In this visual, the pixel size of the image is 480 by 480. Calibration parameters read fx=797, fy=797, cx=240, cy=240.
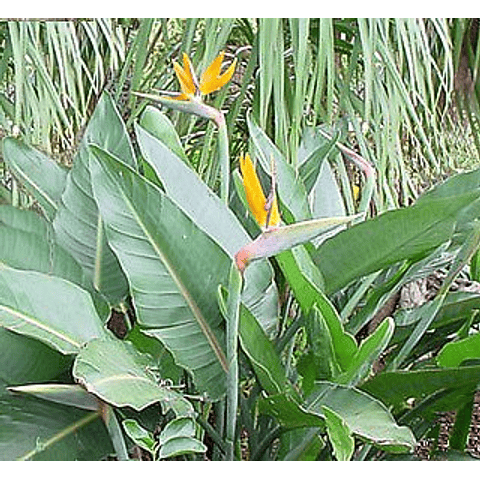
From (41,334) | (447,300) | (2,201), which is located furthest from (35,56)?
(447,300)

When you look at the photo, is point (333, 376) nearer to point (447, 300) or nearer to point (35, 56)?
point (447, 300)

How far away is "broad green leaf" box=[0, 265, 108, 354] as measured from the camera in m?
0.60

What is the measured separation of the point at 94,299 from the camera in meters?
0.73

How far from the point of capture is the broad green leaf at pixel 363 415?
55 centimetres

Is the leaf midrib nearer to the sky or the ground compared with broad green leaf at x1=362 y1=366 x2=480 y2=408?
nearer to the sky

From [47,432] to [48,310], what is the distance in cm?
11

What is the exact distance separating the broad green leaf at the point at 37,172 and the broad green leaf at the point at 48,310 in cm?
23


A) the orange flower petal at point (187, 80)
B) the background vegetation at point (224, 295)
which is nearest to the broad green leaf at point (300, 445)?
the background vegetation at point (224, 295)

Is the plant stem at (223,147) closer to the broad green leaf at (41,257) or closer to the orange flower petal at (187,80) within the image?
the orange flower petal at (187,80)

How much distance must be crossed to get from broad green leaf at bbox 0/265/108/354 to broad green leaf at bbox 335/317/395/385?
0.66ft

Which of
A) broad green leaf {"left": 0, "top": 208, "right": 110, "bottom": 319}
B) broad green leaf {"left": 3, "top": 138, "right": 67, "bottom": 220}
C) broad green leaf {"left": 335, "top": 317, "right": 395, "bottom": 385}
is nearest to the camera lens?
broad green leaf {"left": 335, "top": 317, "right": 395, "bottom": 385}

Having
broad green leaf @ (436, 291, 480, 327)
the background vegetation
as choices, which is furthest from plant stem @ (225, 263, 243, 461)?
broad green leaf @ (436, 291, 480, 327)

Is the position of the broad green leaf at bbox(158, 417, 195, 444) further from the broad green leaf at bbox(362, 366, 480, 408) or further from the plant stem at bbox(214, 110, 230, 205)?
the plant stem at bbox(214, 110, 230, 205)

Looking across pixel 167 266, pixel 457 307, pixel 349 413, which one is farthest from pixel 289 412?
pixel 457 307
